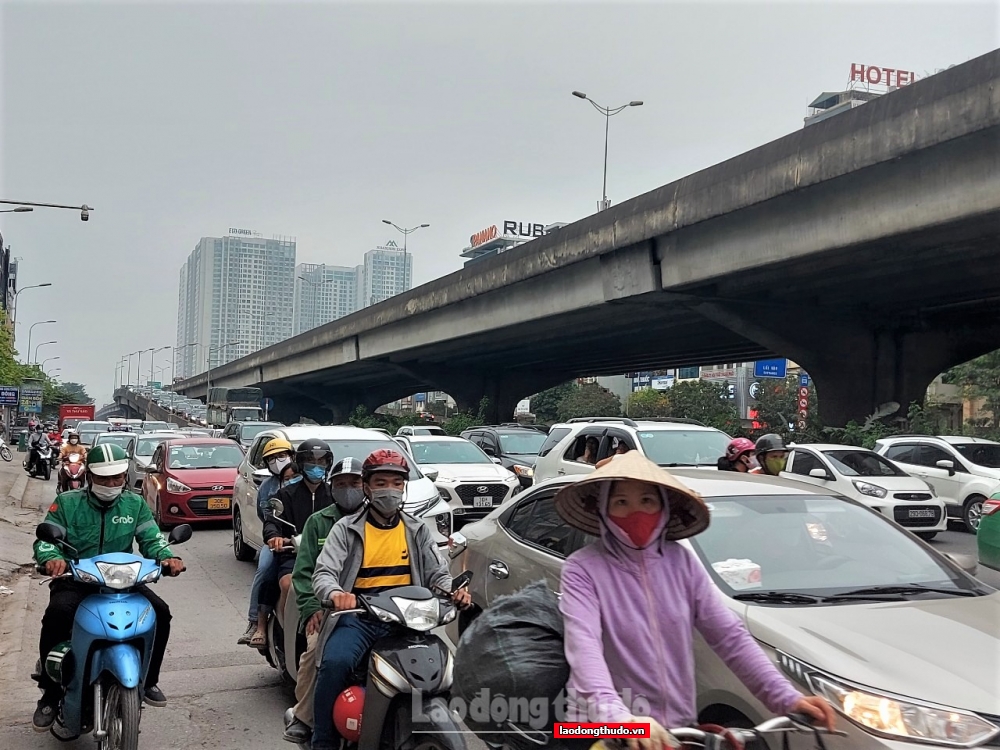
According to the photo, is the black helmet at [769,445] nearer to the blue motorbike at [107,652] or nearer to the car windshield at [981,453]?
the blue motorbike at [107,652]

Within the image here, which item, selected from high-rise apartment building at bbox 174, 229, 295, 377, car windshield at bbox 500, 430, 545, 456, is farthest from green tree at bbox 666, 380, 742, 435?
high-rise apartment building at bbox 174, 229, 295, 377

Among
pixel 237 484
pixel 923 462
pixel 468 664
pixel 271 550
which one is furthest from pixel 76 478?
pixel 923 462

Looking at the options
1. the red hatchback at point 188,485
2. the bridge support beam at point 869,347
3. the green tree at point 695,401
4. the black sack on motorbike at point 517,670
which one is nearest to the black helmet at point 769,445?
the black sack on motorbike at point 517,670

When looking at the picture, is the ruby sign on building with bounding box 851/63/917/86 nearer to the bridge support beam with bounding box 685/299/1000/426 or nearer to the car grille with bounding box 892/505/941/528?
the bridge support beam with bounding box 685/299/1000/426

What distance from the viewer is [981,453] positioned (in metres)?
16.7

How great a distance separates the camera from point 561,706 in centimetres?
262

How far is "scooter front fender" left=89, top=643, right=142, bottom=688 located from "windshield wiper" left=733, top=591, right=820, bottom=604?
275cm

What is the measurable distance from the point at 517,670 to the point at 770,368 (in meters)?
42.7

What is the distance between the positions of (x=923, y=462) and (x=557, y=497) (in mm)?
15989

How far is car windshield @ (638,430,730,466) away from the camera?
11.6 metres

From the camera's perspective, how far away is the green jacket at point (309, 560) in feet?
14.6

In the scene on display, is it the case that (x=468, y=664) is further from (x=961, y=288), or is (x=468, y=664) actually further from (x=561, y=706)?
(x=961, y=288)

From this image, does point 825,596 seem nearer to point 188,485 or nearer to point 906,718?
point 906,718

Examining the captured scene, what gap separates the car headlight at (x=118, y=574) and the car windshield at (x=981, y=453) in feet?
50.9
